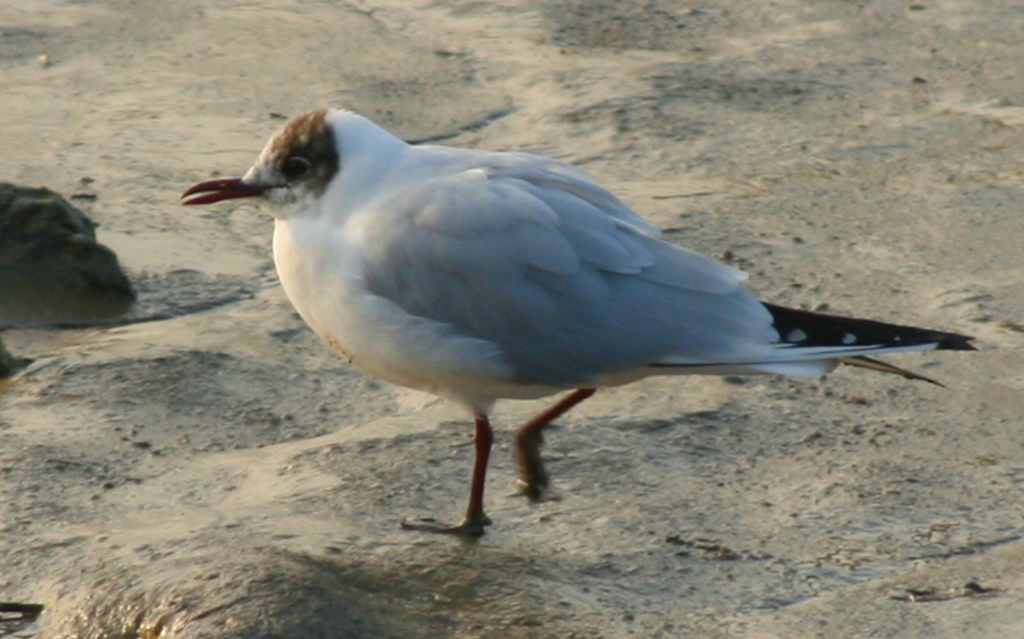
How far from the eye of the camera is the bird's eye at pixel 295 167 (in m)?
4.77

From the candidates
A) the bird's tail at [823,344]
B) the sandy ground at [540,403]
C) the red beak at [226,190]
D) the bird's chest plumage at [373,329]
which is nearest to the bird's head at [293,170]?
the red beak at [226,190]

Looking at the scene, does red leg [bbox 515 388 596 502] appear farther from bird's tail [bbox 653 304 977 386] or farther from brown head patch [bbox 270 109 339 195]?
brown head patch [bbox 270 109 339 195]

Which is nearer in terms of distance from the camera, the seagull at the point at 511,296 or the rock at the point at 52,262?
the seagull at the point at 511,296

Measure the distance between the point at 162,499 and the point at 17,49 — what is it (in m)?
3.60

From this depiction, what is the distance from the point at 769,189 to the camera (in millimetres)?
6758

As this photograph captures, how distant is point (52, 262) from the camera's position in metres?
5.91

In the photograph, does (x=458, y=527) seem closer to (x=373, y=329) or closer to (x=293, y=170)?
(x=373, y=329)

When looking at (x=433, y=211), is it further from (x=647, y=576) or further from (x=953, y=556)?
(x=953, y=556)

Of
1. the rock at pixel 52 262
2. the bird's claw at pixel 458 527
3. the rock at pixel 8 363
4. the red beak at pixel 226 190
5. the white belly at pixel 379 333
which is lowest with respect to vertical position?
the bird's claw at pixel 458 527

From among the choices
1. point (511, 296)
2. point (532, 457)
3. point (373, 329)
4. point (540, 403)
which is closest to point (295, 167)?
point (373, 329)

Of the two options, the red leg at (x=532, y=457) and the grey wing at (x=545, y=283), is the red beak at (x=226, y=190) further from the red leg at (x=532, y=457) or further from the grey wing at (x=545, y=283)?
the red leg at (x=532, y=457)

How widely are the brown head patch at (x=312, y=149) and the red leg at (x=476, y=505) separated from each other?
0.66 m

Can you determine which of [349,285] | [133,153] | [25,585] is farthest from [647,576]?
[133,153]

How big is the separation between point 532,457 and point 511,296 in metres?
0.47
